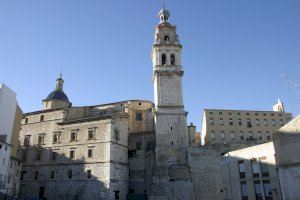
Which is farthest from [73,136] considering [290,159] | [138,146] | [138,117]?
[290,159]

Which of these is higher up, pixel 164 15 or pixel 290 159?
pixel 164 15

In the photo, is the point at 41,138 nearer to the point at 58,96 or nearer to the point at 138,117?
the point at 58,96

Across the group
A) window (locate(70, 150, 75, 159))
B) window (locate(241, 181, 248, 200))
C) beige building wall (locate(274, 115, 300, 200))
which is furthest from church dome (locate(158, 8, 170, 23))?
beige building wall (locate(274, 115, 300, 200))

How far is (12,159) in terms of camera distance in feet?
125

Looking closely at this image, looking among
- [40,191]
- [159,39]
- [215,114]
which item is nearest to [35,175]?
[40,191]

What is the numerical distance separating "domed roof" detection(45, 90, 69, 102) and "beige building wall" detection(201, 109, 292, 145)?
87.1 ft

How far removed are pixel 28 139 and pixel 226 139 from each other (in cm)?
3475

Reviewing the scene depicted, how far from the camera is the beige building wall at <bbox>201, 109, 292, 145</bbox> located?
56.2 meters

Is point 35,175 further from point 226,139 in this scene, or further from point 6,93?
point 226,139

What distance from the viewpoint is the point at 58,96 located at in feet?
174

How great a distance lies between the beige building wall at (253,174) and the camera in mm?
22484

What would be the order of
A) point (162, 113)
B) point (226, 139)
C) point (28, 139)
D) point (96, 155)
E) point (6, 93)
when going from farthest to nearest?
point (226, 139) < point (28, 139) < point (162, 113) < point (96, 155) < point (6, 93)

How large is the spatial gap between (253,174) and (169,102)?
2065 centimetres

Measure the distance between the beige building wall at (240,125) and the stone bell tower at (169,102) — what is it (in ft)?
51.0
